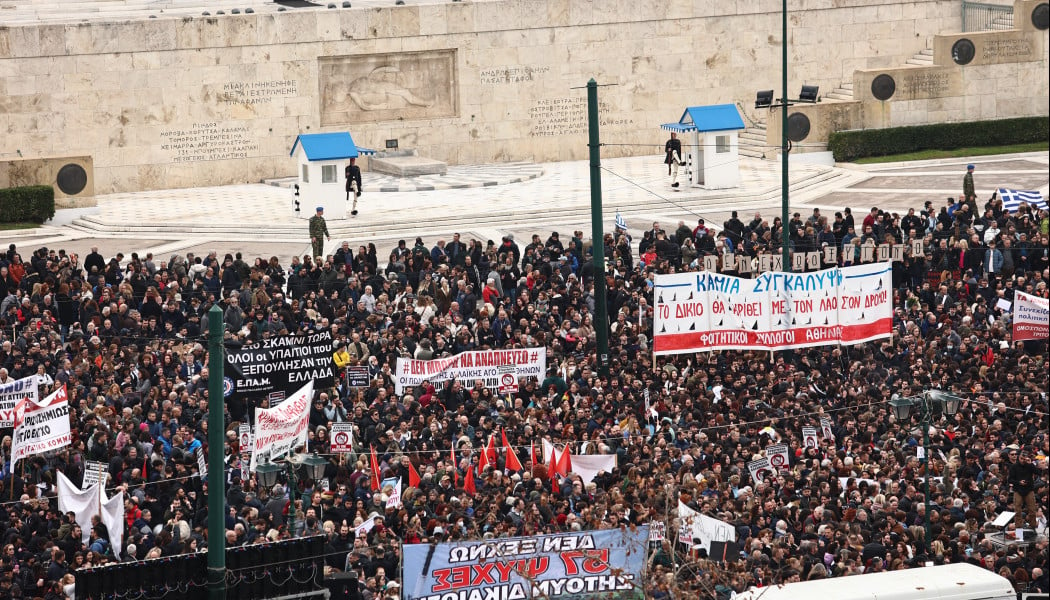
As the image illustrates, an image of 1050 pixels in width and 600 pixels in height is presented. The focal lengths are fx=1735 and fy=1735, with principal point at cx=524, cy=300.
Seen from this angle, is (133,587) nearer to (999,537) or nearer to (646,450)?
(646,450)

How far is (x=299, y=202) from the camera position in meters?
40.8

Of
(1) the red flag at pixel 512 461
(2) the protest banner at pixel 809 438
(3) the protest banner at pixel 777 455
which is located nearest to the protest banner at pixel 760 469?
(3) the protest banner at pixel 777 455

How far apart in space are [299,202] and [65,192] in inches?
242

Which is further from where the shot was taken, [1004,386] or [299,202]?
[299,202]

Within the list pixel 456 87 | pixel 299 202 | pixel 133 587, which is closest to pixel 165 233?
pixel 299 202

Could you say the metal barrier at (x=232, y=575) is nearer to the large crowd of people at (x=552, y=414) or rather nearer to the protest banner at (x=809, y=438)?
the large crowd of people at (x=552, y=414)

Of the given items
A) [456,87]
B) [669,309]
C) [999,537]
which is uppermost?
[456,87]

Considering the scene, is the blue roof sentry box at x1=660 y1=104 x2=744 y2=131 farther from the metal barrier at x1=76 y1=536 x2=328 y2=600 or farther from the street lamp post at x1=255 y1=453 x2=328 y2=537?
the metal barrier at x1=76 y1=536 x2=328 y2=600

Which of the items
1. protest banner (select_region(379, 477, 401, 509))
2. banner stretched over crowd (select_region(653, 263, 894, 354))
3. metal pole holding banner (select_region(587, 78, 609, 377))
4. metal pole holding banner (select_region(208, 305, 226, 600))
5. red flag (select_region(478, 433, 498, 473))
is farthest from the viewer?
metal pole holding banner (select_region(587, 78, 609, 377))

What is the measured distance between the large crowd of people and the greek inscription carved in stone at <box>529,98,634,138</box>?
17720 millimetres

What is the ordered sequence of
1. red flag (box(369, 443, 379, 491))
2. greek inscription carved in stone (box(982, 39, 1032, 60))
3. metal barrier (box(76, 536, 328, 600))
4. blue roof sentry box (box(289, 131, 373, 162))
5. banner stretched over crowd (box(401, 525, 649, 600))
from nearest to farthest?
1. metal barrier (box(76, 536, 328, 600))
2. banner stretched over crowd (box(401, 525, 649, 600))
3. red flag (box(369, 443, 379, 491))
4. blue roof sentry box (box(289, 131, 373, 162))
5. greek inscription carved in stone (box(982, 39, 1032, 60))

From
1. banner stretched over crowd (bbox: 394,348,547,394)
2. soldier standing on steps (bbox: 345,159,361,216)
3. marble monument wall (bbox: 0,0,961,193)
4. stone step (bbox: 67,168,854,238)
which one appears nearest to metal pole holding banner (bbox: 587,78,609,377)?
banner stretched over crowd (bbox: 394,348,547,394)

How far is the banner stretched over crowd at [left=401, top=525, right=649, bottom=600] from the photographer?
17703 mm

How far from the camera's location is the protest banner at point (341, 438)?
71.2 ft
